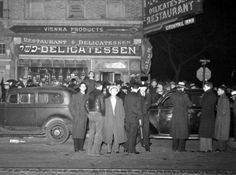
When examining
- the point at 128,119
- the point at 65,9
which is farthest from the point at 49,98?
the point at 65,9

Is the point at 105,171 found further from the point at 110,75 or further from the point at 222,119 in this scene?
the point at 110,75

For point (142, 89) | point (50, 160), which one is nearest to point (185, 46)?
point (142, 89)

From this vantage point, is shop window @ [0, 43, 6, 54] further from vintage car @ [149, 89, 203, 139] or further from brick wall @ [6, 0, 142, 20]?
vintage car @ [149, 89, 203, 139]

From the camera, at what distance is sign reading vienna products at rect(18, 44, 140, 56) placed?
23.9 m

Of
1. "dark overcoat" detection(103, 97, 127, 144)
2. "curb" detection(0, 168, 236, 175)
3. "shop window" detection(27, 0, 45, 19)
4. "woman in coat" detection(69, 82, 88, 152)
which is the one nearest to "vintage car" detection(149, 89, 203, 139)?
"dark overcoat" detection(103, 97, 127, 144)

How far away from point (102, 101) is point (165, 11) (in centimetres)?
1031

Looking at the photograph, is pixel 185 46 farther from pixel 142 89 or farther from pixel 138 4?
pixel 142 89

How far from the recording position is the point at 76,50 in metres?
24.0

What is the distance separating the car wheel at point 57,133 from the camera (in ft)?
42.0

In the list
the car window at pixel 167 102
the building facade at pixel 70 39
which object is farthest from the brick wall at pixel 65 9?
the car window at pixel 167 102

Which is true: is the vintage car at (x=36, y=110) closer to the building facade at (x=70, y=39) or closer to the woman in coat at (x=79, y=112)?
the woman in coat at (x=79, y=112)

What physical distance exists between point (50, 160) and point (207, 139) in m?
4.46

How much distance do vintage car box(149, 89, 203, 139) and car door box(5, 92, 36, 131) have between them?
3857 millimetres

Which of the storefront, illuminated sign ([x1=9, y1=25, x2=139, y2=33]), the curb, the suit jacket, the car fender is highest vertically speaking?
illuminated sign ([x1=9, y1=25, x2=139, y2=33])
